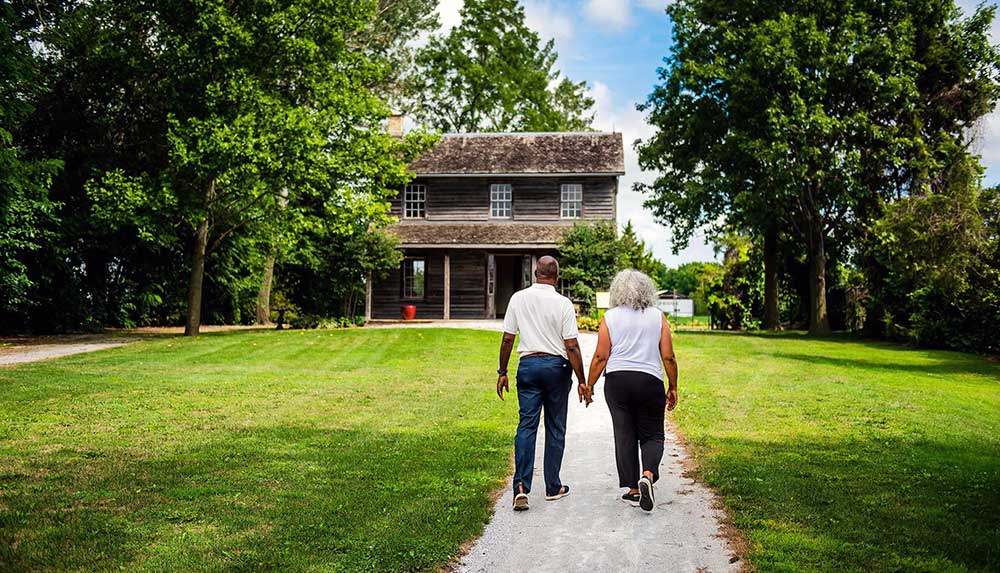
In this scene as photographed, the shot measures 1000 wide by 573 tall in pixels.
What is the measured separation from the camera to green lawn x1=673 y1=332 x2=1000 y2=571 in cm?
565

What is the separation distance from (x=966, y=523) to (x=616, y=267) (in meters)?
24.6

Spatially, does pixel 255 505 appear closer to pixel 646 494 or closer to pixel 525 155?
pixel 646 494

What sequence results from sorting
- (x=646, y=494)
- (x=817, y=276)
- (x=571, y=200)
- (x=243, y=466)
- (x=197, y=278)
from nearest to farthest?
(x=646, y=494), (x=243, y=466), (x=197, y=278), (x=817, y=276), (x=571, y=200)

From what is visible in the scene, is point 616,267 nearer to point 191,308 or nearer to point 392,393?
point 191,308

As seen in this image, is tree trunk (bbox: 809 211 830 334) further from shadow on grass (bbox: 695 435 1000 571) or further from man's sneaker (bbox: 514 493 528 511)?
man's sneaker (bbox: 514 493 528 511)

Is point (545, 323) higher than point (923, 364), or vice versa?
point (545, 323)

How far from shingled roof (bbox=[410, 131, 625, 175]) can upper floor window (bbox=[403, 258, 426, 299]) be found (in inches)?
154

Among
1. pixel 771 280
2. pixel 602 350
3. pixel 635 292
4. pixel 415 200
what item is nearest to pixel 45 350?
pixel 602 350

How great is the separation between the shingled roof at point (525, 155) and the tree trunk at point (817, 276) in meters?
7.78

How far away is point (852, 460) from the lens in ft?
28.2

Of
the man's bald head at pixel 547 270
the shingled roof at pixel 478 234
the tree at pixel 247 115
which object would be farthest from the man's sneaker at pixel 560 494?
the shingled roof at pixel 478 234

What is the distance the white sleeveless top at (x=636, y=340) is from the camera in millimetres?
6797

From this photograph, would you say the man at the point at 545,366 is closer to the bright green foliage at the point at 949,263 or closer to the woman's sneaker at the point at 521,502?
the woman's sneaker at the point at 521,502

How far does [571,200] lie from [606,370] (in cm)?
2834
